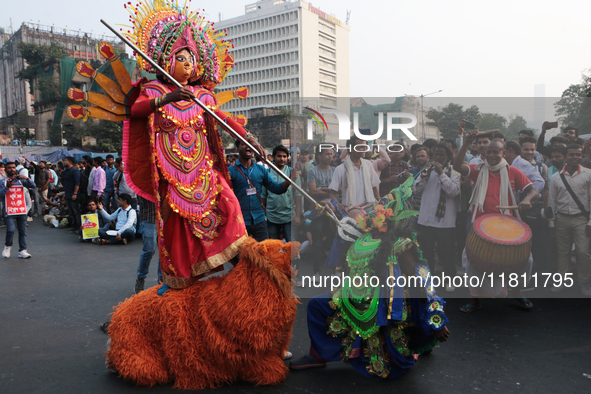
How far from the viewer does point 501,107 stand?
277 centimetres

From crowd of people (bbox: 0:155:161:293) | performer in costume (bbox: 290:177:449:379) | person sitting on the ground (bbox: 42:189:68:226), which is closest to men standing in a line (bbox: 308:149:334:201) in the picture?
performer in costume (bbox: 290:177:449:379)

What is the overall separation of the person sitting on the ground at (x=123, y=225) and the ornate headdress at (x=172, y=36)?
19.5ft

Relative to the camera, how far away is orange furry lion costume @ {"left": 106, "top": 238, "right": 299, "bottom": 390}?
261cm

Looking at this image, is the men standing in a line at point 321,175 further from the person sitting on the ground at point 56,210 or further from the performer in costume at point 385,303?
the person sitting on the ground at point 56,210

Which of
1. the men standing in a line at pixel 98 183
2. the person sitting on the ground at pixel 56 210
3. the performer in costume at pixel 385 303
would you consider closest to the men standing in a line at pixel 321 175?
the performer in costume at pixel 385 303

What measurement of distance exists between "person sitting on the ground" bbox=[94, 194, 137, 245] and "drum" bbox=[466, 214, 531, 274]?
7.02m

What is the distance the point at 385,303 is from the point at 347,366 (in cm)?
70

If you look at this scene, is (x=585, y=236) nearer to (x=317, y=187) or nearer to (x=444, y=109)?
(x=444, y=109)

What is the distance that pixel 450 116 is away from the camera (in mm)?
2650

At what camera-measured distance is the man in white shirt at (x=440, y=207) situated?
2.66 metres

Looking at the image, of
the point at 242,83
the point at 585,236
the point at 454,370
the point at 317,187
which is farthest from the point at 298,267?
the point at 242,83

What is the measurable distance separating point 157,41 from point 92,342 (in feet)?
7.99

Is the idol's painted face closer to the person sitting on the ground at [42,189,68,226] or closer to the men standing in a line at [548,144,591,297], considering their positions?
the men standing in a line at [548,144,591,297]

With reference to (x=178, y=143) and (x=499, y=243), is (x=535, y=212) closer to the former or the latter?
(x=499, y=243)
